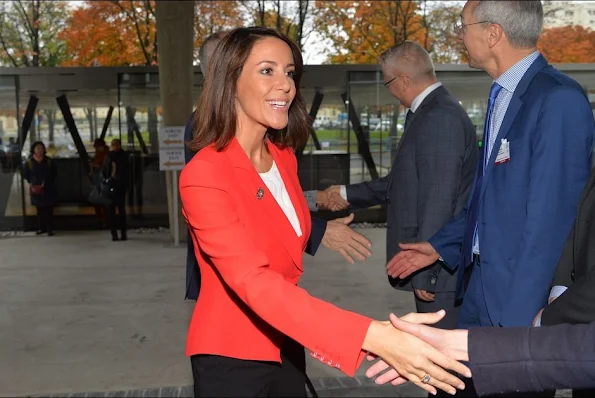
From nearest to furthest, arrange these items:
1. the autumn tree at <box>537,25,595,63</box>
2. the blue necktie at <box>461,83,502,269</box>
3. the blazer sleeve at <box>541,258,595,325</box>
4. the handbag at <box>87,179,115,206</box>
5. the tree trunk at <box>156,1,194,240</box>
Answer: the blazer sleeve at <box>541,258,595,325</box> < the blue necktie at <box>461,83,502,269</box> < the tree trunk at <box>156,1,194,240</box> < the handbag at <box>87,179,115,206</box> < the autumn tree at <box>537,25,595,63</box>

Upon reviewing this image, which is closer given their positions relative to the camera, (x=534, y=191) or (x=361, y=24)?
(x=534, y=191)

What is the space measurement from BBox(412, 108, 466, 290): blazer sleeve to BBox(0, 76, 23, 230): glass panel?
11.7 metres

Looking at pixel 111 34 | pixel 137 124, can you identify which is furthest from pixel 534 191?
pixel 111 34

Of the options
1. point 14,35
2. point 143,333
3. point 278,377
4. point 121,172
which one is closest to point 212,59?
point 278,377

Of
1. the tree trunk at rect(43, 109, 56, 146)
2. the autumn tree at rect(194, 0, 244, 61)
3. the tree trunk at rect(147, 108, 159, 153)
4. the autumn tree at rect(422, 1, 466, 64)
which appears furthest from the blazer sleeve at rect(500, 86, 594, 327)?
the autumn tree at rect(194, 0, 244, 61)

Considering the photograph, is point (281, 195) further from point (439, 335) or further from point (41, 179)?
point (41, 179)

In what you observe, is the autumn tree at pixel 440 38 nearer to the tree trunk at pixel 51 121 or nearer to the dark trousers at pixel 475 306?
the tree trunk at pixel 51 121

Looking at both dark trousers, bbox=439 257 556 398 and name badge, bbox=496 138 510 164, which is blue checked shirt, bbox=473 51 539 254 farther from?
dark trousers, bbox=439 257 556 398

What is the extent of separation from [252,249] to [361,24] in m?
16.8

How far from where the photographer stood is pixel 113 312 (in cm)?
727

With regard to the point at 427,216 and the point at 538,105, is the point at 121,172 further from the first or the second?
the point at 538,105

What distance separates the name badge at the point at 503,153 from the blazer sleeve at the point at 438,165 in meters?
0.86

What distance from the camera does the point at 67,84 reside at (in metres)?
13.7

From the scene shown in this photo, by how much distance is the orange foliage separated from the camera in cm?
1875
